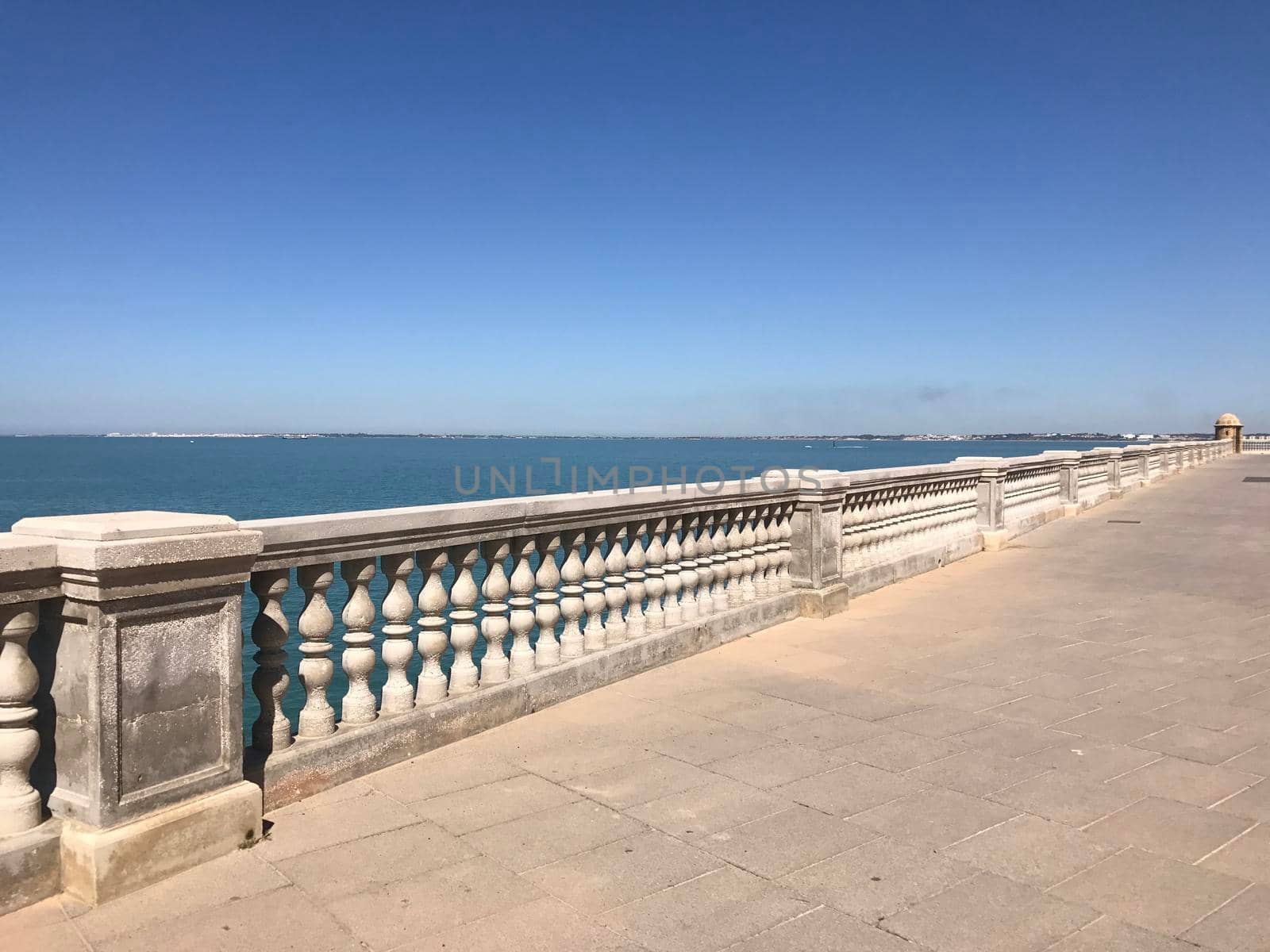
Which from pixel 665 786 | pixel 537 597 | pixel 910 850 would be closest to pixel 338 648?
pixel 537 597

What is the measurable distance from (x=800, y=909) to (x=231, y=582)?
242cm

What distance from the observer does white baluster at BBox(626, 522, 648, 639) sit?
238 inches

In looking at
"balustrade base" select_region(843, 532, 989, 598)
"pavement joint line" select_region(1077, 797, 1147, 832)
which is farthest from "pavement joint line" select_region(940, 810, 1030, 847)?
"balustrade base" select_region(843, 532, 989, 598)

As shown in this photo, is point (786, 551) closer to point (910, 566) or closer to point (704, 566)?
point (704, 566)

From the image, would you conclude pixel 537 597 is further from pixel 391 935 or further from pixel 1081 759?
pixel 1081 759

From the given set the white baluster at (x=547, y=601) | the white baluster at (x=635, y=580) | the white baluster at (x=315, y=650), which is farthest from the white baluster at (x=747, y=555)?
the white baluster at (x=315, y=650)

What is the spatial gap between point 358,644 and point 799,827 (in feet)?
7.17

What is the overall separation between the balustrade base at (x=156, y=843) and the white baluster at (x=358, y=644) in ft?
2.41

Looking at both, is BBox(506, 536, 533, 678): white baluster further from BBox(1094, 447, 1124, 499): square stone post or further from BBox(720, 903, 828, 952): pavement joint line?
BBox(1094, 447, 1124, 499): square stone post

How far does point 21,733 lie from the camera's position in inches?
124

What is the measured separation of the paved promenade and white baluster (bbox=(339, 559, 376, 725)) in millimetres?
327

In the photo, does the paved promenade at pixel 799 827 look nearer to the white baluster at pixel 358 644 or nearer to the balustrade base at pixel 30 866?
the balustrade base at pixel 30 866

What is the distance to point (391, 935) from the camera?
2941 millimetres

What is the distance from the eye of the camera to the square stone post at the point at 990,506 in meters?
12.6
